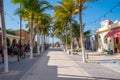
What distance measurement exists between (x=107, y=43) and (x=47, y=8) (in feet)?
39.0

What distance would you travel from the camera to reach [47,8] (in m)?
35.5

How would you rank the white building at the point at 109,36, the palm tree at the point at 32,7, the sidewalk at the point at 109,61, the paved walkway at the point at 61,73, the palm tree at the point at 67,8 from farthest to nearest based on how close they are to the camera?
the palm tree at the point at 67,8 < the white building at the point at 109,36 < the palm tree at the point at 32,7 < the sidewalk at the point at 109,61 < the paved walkway at the point at 61,73

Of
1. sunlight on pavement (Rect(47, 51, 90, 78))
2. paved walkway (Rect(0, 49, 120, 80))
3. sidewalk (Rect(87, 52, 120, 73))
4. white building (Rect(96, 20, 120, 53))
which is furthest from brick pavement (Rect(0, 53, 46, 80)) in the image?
white building (Rect(96, 20, 120, 53))

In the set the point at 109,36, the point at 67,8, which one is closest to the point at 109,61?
the point at 109,36

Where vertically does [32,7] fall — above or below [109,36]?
above

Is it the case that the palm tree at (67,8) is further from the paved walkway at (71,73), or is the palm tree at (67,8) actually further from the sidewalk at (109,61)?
the paved walkway at (71,73)

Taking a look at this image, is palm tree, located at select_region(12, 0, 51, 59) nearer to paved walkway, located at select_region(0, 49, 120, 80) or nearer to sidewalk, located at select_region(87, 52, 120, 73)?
sidewalk, located at select_region(87, 52, 120, 73)

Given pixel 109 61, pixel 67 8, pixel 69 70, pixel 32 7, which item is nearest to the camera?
pixel 69 70

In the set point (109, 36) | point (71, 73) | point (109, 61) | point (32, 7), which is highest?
point (32, 7)

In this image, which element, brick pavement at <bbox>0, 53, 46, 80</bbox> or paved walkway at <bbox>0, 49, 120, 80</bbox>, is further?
brick pavement at <bbox>0, 53, 46, 80</bbox>

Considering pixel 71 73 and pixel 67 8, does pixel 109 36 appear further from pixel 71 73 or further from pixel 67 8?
pixel 71 73

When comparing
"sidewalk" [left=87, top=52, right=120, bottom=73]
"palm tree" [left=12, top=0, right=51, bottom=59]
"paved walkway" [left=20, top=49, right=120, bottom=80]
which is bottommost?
"paved walkway" [left=20, top=49, right=120, bottom=80]

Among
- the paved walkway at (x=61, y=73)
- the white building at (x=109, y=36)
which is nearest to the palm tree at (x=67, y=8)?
the white building at (x=109, y=36)

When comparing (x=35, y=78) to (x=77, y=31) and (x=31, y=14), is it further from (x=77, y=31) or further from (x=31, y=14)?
(x=77, y=31)
